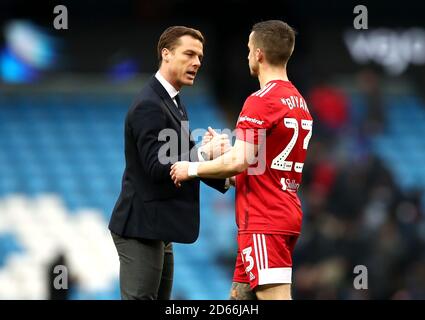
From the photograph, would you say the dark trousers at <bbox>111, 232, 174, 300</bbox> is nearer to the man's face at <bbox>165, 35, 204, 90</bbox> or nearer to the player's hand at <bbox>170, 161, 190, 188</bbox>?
the player's hand at <bbox>170, 161, 190, 188</bbox>

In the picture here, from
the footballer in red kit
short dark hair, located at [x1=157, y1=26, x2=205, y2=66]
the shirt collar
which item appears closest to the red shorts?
the footballer in red kit

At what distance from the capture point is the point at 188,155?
5605 mm

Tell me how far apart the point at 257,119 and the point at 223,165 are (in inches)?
11.9

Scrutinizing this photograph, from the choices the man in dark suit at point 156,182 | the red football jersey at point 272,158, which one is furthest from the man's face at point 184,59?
the red football jersey at point 272,158

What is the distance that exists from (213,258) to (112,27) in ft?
15.4

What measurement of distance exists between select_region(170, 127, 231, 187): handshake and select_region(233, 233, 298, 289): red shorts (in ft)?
1.52

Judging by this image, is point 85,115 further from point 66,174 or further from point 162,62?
point 162,62

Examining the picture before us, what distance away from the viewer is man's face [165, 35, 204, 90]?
220 inches

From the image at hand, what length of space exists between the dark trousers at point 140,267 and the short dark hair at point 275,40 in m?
1.21

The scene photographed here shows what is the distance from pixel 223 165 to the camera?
5254 millimetres

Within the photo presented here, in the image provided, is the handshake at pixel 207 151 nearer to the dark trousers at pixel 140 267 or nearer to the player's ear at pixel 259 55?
the dark trousers at pixel 140 267

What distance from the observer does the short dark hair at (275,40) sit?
5.36 meters
